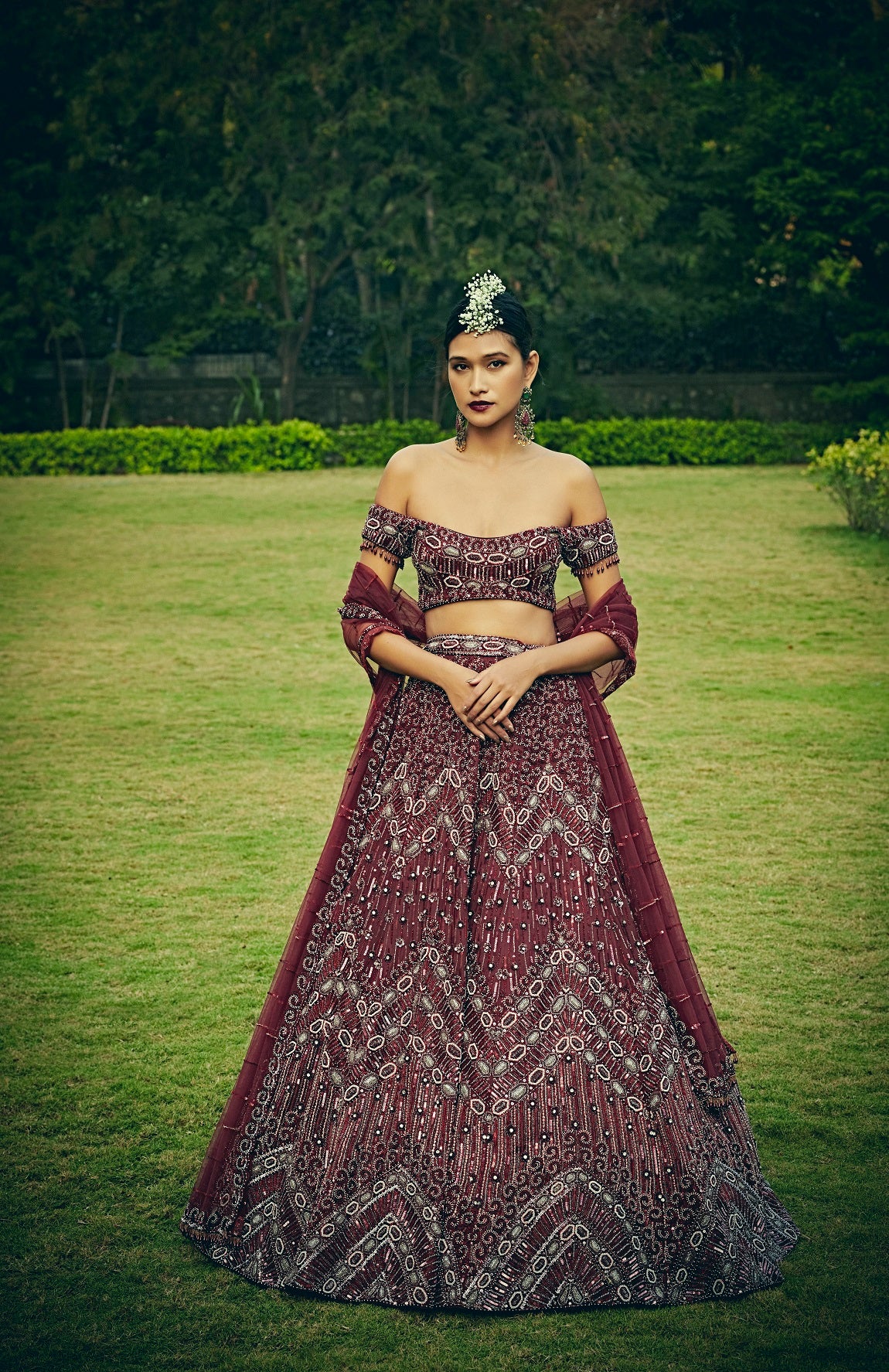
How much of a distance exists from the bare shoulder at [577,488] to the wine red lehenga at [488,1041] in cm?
4

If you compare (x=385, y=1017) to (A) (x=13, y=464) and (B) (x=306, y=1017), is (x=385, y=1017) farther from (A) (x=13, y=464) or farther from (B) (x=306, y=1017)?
(A) (x=13, y=464)

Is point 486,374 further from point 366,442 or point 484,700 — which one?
point 366,442

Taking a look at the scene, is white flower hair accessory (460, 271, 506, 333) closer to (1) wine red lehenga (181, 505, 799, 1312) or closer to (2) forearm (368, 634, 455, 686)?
(1) wine red lehenga (181, 505, 799, 1312)

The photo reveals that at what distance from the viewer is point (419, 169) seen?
75.6 ft

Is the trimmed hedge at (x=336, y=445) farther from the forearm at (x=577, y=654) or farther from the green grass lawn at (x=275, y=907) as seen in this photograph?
the forearm at (x=577, y=654)

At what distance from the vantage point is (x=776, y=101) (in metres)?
22.7

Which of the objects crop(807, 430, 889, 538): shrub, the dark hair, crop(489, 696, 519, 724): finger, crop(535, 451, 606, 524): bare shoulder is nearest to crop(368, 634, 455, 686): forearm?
crop(489, 696, 519, 724): finger

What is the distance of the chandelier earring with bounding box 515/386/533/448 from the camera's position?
10.4 ft

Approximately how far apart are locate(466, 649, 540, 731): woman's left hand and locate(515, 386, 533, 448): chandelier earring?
0.50 m

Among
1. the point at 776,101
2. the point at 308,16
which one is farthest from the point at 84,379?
the point at 776,101

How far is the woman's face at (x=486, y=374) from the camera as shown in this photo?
3.06 m

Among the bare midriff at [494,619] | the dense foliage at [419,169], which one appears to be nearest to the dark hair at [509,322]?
the bare midriff at [494,619]

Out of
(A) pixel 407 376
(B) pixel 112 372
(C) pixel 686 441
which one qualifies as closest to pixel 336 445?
(A) pixel 407 376

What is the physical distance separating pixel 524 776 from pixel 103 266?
24.0m
